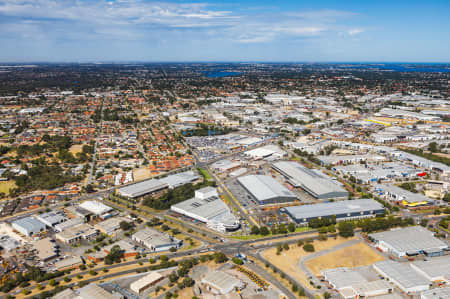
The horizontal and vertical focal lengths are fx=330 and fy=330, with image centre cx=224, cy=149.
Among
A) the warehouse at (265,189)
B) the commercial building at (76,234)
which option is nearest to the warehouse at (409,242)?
the warehouse at (265,189)

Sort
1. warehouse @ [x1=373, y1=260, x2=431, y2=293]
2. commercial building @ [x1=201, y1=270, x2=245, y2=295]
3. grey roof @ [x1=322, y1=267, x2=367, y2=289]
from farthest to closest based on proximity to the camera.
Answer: grey roof @ [x1=322, y1=267, x2=367, y2=289] < warehouse @ [x1=373, y1=260, x2=431, y2=293] < commercial building @ [x1=201, y1=270, x2=245, y2=295]

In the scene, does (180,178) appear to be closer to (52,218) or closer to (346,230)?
(52,218)

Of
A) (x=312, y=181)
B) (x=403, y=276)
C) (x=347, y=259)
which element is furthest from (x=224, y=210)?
(x=403, y=276)

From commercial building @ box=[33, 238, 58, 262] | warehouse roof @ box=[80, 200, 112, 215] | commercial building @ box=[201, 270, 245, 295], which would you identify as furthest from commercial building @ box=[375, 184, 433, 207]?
commercial building @ box=[33, 238, 58, 262]

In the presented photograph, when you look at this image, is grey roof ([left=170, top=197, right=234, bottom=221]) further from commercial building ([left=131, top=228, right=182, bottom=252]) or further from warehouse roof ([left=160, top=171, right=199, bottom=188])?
warehouse roof ([left=160, top=171, right=199, bottom=188])

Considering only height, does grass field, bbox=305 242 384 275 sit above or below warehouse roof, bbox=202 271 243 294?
below

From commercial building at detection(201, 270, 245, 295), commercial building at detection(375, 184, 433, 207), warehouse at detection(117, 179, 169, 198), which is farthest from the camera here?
warehouse at detection(117, 179, 169, 198)
